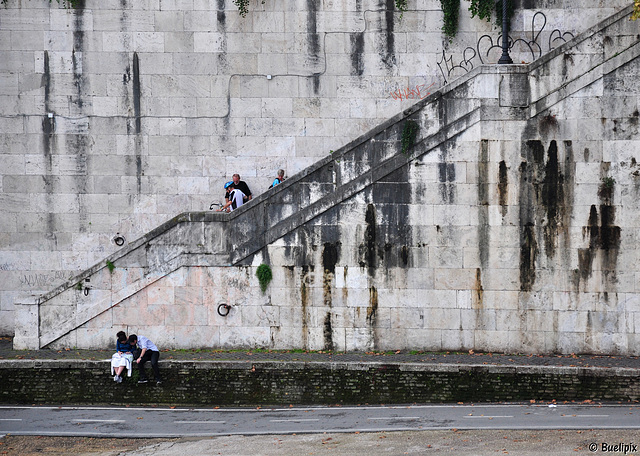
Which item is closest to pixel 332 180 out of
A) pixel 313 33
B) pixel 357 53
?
pixel 357 53

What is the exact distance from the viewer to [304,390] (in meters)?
17.6

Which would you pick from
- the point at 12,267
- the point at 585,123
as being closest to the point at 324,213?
the point at 585,123

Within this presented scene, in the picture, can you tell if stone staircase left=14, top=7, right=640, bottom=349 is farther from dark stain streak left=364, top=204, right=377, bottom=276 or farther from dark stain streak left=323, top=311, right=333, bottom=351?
dark stain streak left=323, top=311, right=333, bottom=351

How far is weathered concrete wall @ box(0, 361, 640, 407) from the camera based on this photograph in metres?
17.1

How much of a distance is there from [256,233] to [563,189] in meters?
7.14

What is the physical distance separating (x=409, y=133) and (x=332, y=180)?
206cm

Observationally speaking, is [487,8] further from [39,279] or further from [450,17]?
[39,279]

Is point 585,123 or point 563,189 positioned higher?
point 585,123

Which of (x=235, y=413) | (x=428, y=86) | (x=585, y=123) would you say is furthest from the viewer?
(x=428, y=86)

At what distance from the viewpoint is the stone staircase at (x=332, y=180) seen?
18188 millimetres

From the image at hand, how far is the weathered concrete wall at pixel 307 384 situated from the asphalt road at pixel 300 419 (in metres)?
0.34

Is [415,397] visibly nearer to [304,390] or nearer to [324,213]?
→ [304,390]

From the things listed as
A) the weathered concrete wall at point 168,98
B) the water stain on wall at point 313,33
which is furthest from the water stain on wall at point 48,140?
the water stain on wall at point 313,33

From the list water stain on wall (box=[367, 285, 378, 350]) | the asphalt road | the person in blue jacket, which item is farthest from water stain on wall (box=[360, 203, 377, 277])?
the person in blue jacket
